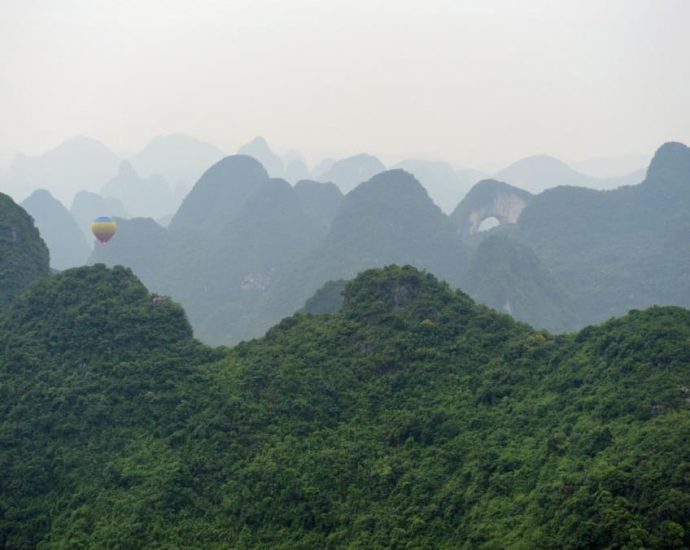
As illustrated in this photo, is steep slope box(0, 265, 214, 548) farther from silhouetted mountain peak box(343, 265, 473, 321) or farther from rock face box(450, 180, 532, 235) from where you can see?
rock face box(450, 180, 532, 235)

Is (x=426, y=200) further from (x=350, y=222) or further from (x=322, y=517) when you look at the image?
(x=322, y=517)

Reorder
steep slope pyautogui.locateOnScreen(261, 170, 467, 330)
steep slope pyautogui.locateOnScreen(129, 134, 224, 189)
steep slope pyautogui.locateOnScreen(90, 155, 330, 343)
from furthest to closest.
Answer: steep slope pyautogui.locateOnScreen(129, 134, 224, 189), steep slope pyautogui.locateOnScreen(90, 155, 330, 343), steep slope pyautogui.locateOnScreen(261, 170, 467, 330)

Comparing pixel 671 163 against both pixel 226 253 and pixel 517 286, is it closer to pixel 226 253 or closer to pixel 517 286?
pixel 517 286

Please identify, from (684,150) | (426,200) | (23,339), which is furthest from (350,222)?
(23,339)

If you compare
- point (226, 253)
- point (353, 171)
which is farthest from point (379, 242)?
point (353, 171)

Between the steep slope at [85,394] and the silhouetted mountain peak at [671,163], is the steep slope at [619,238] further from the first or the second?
the steep slope at [85,394]

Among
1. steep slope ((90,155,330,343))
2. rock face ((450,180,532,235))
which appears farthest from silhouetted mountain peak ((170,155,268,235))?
rock face ((450,180,532,235))

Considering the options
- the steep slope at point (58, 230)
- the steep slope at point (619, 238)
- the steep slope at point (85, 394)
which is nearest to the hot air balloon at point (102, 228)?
the steep slope at point (85, 394)
